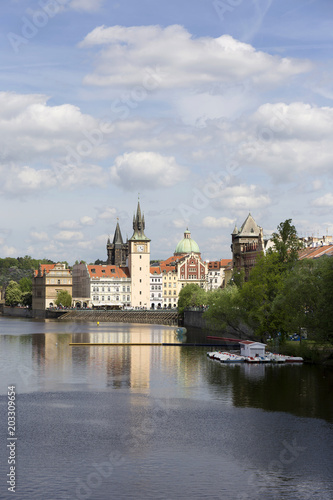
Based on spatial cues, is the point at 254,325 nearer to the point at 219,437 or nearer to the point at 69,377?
the point at 69,377

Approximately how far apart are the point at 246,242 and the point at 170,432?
432ft

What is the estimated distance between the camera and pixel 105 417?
4919cm

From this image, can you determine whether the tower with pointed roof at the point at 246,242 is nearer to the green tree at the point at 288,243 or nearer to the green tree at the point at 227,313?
the green tree at the point at 227,313

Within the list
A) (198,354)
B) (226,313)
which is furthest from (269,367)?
(226,313)

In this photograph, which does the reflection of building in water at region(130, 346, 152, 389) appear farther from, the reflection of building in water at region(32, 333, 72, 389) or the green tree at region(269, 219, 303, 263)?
the green tree at region(269, 219, 303, 263)

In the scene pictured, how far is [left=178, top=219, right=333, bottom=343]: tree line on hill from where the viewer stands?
237 ft

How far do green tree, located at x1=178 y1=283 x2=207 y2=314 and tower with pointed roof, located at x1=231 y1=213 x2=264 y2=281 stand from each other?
9996mm

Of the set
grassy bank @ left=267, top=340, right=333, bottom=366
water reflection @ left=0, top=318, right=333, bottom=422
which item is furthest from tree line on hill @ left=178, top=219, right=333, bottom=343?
water reflection @ left=0, top=318, right=333, bottom=422

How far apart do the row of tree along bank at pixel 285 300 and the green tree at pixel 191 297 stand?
5813 centimetres

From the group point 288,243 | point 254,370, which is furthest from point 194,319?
point 254,370

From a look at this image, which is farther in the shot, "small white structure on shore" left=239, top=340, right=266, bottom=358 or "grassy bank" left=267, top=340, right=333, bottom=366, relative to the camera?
"small white structure on shore" left=239, top=340, right=266, bottom=358

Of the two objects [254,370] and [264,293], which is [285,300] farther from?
[264,293]

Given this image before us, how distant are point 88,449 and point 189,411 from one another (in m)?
12.2

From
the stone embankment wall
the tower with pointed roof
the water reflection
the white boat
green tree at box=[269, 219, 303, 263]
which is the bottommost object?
the water reflection
